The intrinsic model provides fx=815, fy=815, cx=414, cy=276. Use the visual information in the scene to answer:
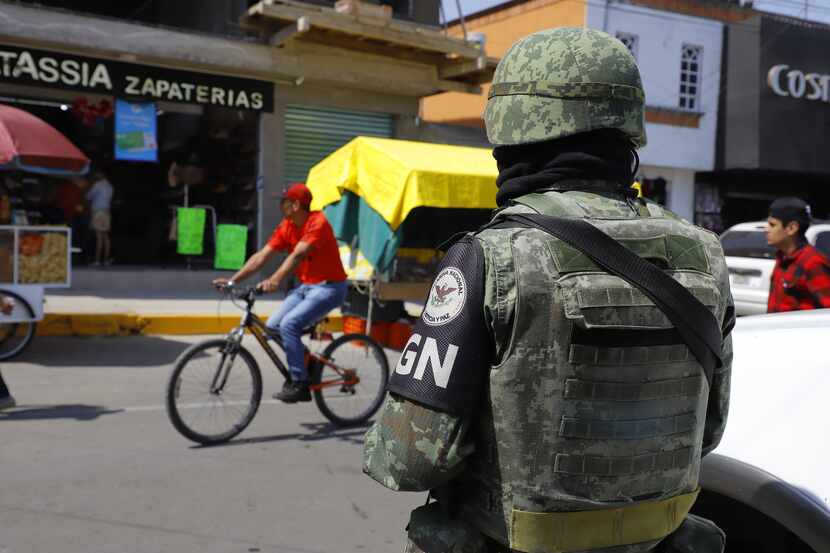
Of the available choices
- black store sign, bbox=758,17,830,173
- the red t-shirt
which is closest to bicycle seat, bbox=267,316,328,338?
the red t-shirt

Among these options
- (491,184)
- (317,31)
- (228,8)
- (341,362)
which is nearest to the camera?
(341,362)

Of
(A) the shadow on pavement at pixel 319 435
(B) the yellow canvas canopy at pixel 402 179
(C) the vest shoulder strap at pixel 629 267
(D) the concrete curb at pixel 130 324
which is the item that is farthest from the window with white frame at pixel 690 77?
(C) the vest shoulder strap at pixel 629 267

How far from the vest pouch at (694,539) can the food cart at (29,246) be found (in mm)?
8094

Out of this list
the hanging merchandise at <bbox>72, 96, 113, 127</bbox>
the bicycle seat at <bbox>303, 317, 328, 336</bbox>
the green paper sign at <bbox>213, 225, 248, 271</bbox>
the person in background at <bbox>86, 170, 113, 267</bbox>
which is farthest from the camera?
the green paper sign at <bbox>213, 225, 248, 271</bbox>

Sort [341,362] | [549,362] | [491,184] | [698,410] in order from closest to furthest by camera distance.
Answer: [549,362] → [698,410] → [341,362] → [491,184]

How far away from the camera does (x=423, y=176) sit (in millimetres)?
9102

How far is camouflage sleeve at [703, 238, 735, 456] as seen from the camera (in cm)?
180

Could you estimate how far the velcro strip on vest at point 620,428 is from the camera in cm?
158

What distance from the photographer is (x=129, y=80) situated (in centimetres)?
1333

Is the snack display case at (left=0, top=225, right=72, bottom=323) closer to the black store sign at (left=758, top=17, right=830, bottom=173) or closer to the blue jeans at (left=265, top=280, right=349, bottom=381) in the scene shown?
the blue jeans at (left=265, top=280, right=349, bottom=381)

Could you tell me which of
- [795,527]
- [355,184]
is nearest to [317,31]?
Result: [355,184]

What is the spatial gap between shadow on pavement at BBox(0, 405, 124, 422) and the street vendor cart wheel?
7.53ft

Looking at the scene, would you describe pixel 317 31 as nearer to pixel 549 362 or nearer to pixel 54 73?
pixel 54 73

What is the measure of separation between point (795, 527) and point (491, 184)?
7732 millimetres
